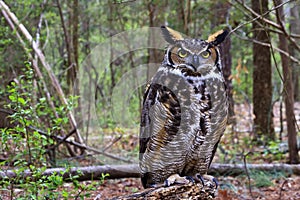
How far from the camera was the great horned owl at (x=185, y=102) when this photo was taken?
2.87 m

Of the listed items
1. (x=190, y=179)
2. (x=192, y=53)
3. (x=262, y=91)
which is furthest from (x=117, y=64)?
(x=192, y=53)

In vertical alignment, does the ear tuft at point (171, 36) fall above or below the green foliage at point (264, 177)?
above

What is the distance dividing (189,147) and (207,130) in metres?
0.20

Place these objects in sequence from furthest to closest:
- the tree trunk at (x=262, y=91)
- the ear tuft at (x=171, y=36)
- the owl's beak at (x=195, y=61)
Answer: the tree trunk at (x=262, y=91)
the ear tuft at (x=171, y=36)
the owl's beak at (x=195, y=61)

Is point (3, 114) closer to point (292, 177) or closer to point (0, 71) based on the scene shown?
point (0, 71)

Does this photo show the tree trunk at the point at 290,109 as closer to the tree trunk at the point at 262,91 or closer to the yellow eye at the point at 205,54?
the tree trunk at the point at 262,91

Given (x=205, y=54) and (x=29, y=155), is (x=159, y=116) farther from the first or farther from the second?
(x=29, y=155)

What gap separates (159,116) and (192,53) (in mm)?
560

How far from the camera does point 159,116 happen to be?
297 centimetres

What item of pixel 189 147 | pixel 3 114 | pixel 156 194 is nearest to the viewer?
pixel 156 194

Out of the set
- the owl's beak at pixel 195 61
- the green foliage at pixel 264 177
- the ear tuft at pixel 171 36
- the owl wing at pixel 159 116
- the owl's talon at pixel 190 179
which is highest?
the ear tuft at pixel 171 36

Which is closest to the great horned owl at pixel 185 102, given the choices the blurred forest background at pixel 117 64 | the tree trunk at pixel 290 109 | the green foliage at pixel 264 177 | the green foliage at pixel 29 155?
the green foliage at pixel 29 155

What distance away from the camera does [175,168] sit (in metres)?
3.19

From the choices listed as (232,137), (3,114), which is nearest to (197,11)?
(232,137)
